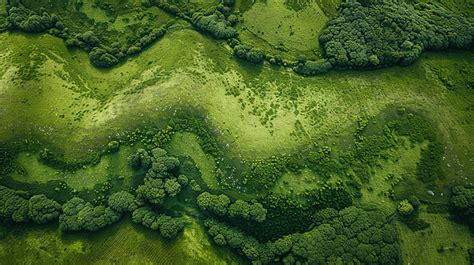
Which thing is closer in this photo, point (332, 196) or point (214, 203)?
point (214, 203)

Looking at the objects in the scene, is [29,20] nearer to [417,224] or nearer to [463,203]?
[417,224]

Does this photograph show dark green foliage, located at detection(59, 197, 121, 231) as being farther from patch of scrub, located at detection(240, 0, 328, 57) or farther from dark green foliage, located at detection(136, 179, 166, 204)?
patch of scrub, located at detection(240, 0, 328, 57)

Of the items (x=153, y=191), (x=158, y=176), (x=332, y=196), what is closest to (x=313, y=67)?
(x=332, y=196)

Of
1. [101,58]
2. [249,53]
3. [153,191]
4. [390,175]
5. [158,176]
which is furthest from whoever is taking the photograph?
[249,53]

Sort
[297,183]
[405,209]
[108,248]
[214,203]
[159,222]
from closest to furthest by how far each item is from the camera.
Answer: [108,248] < [159,222] < [214,203] < [405,209] < [297,183]

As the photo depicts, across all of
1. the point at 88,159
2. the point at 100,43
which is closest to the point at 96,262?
the point at 88,159

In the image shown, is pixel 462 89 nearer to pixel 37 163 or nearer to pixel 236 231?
pixel 236 231
